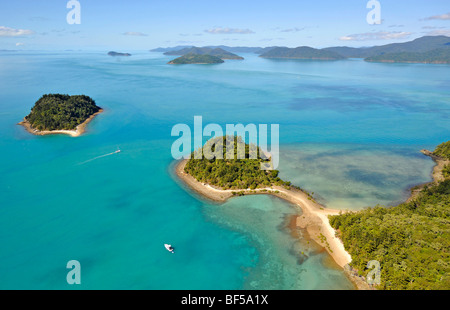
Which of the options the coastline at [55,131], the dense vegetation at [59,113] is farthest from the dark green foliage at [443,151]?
the dense vegetation at [59,113]

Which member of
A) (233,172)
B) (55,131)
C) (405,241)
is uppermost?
(55,131)

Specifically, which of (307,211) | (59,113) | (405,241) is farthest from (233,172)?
(59,113)

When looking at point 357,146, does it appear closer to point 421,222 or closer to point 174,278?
point 421,222

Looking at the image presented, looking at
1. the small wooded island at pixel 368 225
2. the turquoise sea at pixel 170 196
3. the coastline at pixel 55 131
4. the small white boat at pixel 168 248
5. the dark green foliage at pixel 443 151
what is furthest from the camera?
the coastline at pixel 55 131

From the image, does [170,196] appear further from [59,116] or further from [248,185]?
[59,116]

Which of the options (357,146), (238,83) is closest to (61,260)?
(357,146)

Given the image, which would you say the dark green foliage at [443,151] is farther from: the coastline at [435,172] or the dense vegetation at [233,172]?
the dense vegetation at [233,172]

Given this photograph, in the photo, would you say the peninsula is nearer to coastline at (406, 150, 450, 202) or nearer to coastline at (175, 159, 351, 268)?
coastline at (175, 159, 351, 268)
